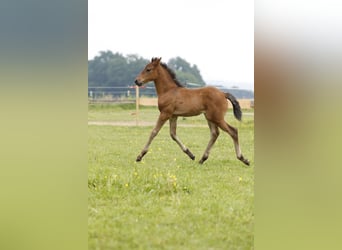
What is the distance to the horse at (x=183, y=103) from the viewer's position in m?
2.03

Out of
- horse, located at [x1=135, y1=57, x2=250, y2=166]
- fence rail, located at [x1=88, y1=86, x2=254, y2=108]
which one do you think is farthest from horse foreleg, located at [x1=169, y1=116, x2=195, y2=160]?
fence rail, located at [x1=88, y1=86, x2=254, y2=108]

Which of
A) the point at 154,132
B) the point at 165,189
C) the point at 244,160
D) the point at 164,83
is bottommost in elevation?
the point at 165,189

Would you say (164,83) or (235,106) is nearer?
(235,106)

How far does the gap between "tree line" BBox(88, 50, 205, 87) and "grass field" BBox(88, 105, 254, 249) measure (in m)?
0.12

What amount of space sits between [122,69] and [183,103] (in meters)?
0.32

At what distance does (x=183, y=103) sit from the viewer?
215cm

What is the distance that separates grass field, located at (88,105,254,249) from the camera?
173 cm

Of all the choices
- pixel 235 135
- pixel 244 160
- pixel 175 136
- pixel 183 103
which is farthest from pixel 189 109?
pixel 244 160

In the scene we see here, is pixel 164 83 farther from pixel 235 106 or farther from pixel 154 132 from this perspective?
pixel 235 106

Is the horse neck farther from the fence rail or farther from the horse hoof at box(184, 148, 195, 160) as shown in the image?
the horse hoof at box(184, 148, 195, 160)
